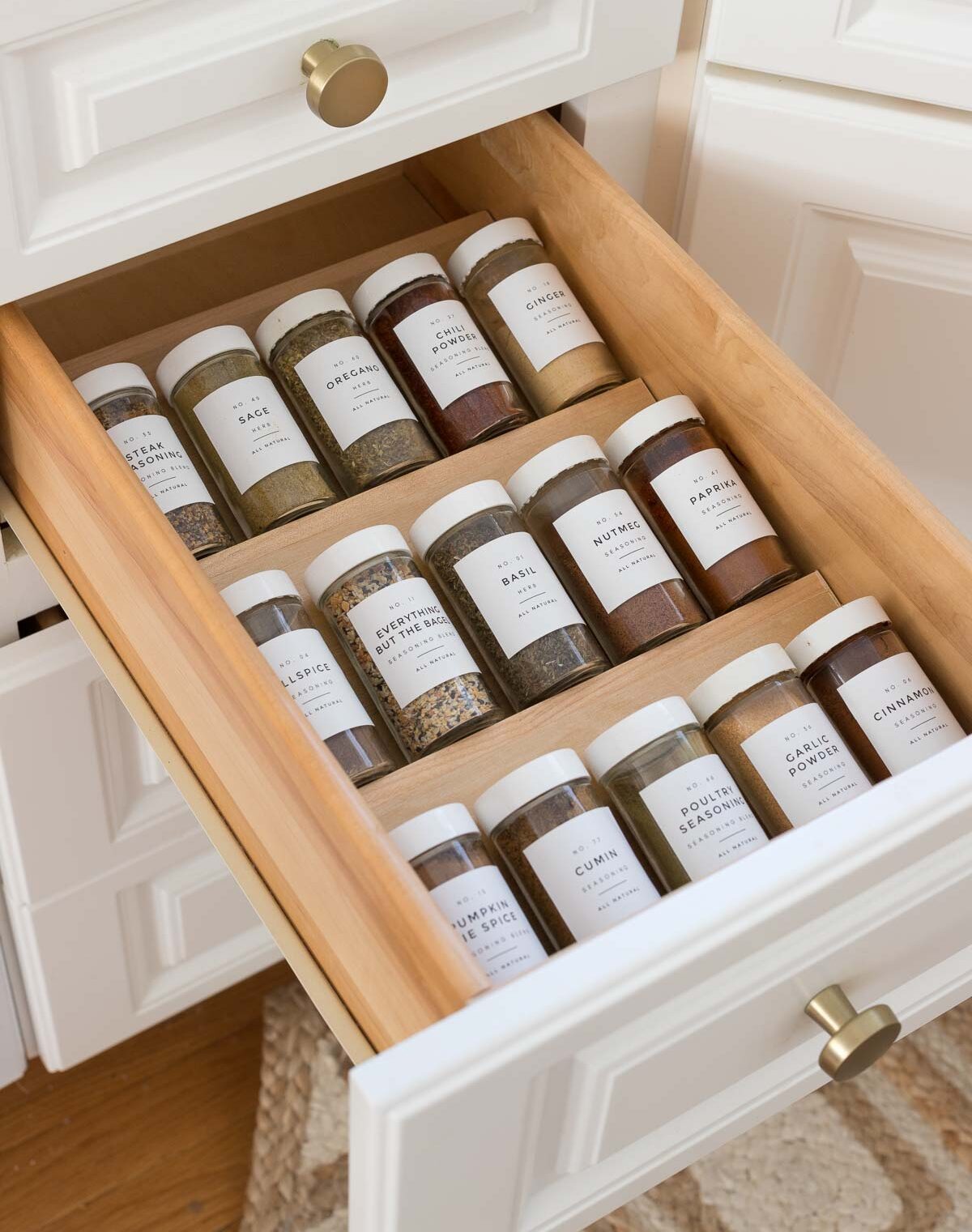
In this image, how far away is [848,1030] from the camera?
0.59 metres

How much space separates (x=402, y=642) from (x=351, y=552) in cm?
5

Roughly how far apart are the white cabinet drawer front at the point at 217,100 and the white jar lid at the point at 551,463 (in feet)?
0.59

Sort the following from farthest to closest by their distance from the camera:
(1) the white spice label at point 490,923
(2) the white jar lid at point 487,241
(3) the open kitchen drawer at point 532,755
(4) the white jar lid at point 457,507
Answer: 1. (2) the white jar lid at point 487,241
2. (4) the white jar lid at point 457,507
3. (1) the white spice label at point 490,923
4. (3) the open kitchen drawer at point 532,755

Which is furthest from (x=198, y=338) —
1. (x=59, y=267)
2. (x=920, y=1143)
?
(x=920, y=1143)

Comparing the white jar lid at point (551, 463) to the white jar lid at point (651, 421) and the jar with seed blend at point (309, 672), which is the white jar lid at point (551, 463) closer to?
the white jar lid at point (651, 421)

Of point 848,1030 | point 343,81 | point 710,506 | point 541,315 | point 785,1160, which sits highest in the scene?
point 343,81

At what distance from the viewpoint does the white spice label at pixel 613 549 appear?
730 millimetres

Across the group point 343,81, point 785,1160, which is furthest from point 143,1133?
point 343,81

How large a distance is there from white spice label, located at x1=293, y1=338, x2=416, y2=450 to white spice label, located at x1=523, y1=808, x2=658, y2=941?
259 millimetres

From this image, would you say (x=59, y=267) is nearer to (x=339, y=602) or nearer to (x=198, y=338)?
(x=198, y=338)

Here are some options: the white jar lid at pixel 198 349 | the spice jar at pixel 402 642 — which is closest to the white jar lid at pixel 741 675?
the spice jar at pixel 402 642

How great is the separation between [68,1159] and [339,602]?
808mm

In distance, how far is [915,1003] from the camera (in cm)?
71

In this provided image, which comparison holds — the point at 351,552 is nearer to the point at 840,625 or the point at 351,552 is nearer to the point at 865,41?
the point at 840,625
